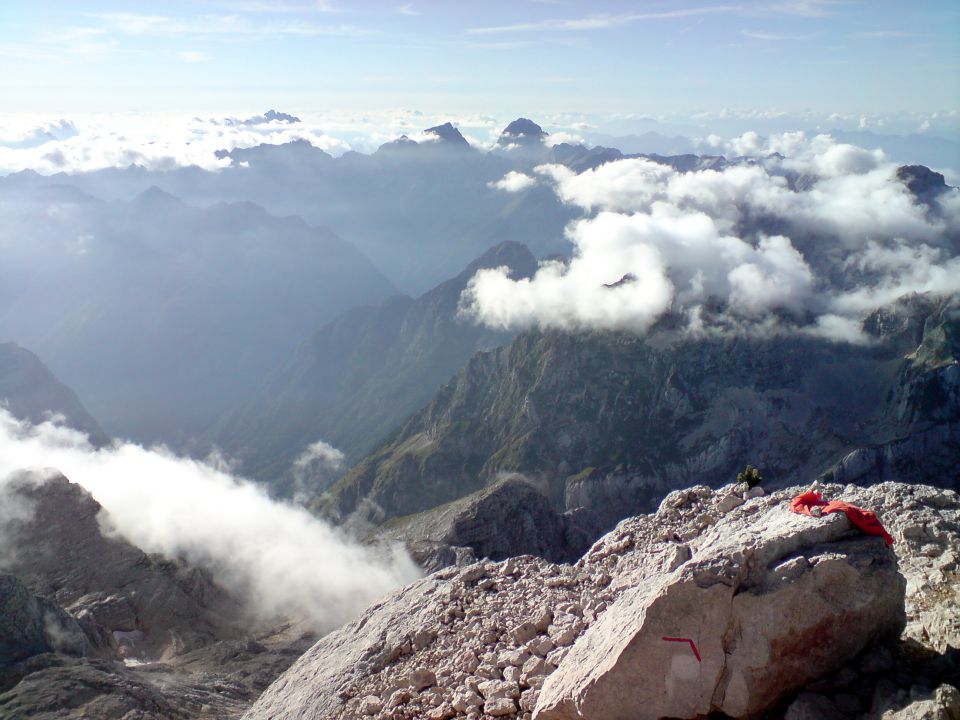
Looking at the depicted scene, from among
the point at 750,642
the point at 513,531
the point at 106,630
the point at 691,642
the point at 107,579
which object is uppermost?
the point at 750,642

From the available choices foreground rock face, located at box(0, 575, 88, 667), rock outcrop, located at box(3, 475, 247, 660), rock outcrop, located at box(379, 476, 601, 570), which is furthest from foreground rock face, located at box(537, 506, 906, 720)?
rock outcrop, located at box(379, 476, 601, 570)

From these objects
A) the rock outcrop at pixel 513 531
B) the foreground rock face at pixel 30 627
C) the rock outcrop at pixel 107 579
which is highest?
the foreground rock face at pixel 30 627

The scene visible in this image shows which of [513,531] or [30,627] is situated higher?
[30,627]

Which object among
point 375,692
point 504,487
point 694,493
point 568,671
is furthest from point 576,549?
point 568,671

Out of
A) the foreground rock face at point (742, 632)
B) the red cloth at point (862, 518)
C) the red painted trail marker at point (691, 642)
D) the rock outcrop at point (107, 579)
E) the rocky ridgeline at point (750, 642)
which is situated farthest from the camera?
the rock outcrop at point (107, 579)

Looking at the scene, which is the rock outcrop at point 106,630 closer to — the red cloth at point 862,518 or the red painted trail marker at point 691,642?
the red painted trail marker at point 691,642

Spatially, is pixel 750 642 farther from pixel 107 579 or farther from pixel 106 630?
pixel 107 579

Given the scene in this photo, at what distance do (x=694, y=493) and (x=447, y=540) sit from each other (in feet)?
434

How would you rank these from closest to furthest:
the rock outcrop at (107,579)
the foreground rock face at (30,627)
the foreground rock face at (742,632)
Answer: the foreground rock face at (742,632)
the foreground rock face at (30,627)
the rock outcrop at (107,579)

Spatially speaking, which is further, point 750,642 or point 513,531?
point 513,531

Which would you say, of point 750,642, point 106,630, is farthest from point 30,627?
point 750,642

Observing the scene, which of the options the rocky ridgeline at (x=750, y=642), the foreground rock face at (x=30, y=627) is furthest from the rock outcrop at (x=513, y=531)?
the rocky ridgeline at (x=750, y=642)

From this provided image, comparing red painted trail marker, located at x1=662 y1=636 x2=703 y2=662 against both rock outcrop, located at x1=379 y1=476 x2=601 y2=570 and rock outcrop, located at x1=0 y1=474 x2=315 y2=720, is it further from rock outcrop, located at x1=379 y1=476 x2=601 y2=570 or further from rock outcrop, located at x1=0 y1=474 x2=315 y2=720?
rock outcrop, located at x1=379 y1=476 x2=601 y2=570

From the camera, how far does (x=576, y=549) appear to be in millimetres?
161250
